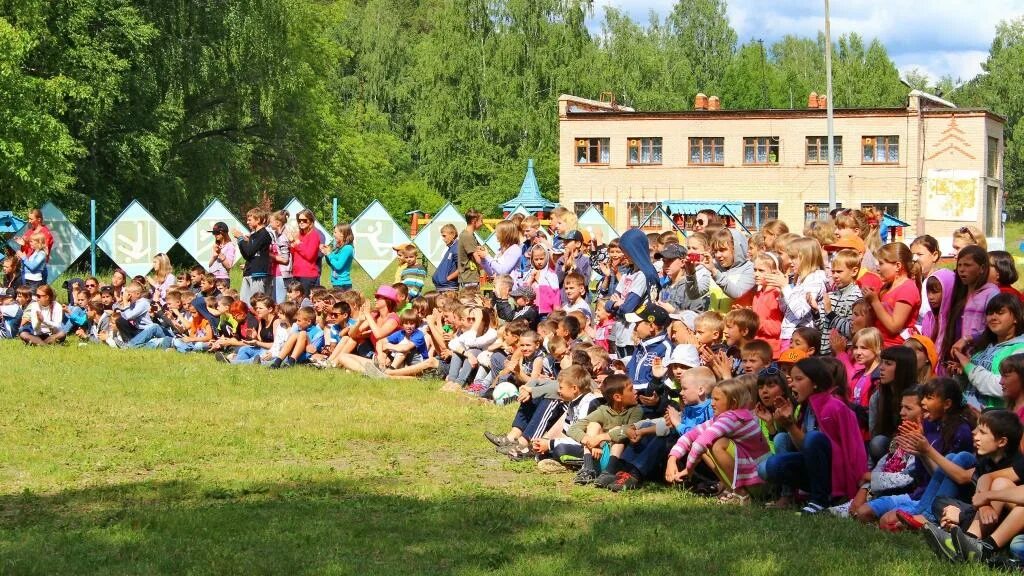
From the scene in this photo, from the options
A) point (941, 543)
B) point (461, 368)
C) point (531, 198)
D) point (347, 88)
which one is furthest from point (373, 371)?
point (347, 88)

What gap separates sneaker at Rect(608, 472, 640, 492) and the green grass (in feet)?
0.39

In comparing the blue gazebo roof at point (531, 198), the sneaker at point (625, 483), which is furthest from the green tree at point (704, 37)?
the sneaker at point (625, 483)

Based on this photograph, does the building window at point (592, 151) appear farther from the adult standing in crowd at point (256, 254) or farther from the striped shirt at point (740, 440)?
the striped shirt at point (740, 440)

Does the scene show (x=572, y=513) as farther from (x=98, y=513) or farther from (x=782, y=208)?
(x=782, y=208)

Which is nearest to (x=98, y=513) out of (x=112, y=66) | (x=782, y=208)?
(x=112, y=66)

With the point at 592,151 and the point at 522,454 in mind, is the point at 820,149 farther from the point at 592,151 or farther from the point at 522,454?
the point at 522,454

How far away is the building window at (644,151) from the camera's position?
64375 mm

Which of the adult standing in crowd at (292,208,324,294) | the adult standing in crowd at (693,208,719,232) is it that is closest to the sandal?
the adult standing in crowd at (693,208,719,232)

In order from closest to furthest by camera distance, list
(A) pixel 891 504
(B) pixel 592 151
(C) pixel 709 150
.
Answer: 1. (A) pixel 891 504
2. (C) pixel 709 150
3. (B) pixel 592 151

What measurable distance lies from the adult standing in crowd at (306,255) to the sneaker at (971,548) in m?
12.3

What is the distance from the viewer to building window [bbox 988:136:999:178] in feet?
208

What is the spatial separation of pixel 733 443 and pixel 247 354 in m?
9.56

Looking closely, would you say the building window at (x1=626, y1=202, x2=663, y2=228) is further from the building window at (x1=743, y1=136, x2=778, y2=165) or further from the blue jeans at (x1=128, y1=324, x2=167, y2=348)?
the blue jeans at (x1=128, y1=324, x2=167, y2=348)

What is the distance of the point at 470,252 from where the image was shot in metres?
17.3
